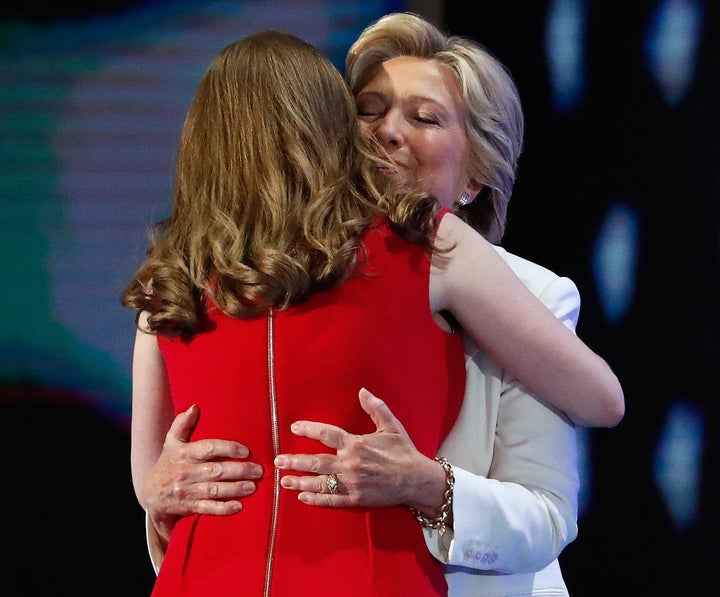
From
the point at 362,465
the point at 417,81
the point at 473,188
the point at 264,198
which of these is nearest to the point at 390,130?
the point at 417,81

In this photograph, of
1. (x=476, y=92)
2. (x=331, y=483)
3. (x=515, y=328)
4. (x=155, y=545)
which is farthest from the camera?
(x=476, y=92)

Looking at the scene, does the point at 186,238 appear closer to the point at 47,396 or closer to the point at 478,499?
the point at 478,499

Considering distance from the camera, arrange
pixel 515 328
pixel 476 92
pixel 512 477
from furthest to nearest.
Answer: pixel 476 92, pixel 512 477, pixel 515 328

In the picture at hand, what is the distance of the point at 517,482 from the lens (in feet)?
5.18

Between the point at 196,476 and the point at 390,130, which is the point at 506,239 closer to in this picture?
the point at 390,130

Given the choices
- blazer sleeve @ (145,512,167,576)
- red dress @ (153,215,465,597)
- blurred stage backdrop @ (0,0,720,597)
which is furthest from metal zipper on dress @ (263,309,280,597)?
blurred stage backdrop @ (0,0,720,597)

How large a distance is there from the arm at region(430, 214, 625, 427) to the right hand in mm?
326

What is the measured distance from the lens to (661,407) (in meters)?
2.41

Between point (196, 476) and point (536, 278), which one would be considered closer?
point (196, 476)

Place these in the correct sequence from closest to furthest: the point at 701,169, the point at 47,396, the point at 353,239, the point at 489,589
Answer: the point at 353,239 → the point at 489,589 → the point at 701,169 → the point at 47,396

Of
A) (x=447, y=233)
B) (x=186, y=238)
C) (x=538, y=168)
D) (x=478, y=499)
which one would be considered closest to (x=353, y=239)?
(x=447, y=233)

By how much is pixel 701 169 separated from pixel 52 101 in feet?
4.91

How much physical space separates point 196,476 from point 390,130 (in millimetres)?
771

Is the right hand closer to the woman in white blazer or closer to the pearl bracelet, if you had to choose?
the woman in white blazer
